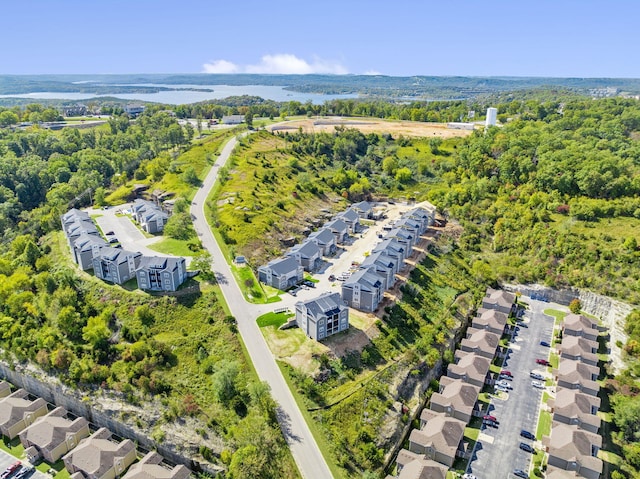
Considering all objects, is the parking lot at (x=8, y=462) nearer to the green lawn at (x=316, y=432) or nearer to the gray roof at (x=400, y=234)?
the green lawn at (x=316, y=432)

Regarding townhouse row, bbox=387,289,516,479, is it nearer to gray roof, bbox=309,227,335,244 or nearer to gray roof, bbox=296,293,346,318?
gray roof, bbox=296,293,346,318

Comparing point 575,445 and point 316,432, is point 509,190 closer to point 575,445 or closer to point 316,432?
point 575,445

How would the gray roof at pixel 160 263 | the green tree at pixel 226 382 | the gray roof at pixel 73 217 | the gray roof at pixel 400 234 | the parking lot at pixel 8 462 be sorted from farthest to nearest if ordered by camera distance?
the gray roof at pixel 400 234, the gray roof at pixel 73 217, the gray roof at pixel 160 263, the green tree at pixel 226 382, the parking lot at pixel 8 462

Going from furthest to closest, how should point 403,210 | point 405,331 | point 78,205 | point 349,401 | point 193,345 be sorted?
point 403,210 < point 78,205 < point 405,331 < point 193,345 < point 349,401

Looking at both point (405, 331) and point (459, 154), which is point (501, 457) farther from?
point (459, 154)

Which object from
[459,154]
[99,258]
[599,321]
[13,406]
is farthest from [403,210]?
[13,406]

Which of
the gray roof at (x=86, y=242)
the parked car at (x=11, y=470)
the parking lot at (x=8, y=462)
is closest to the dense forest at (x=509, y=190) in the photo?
the gray roof at (x=86, y=242)

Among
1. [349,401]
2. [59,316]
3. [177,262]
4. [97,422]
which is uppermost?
[177,262]
